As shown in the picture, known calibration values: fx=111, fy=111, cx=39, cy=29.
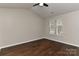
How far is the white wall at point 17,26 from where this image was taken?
4.45 meters

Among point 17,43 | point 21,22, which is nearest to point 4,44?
point 17,43

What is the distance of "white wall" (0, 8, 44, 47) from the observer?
175 inches

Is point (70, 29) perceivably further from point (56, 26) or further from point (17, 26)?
point (17, 26)

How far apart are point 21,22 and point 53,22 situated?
172cm

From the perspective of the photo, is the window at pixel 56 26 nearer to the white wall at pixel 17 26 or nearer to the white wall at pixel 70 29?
the white wall at pixel 70 29

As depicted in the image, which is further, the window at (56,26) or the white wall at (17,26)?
the white wall at (17,26)

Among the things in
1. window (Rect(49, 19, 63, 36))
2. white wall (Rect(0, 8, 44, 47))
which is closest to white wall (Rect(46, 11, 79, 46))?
window (Rect(49, 19, 63, 36))

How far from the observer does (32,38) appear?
5.62 meters

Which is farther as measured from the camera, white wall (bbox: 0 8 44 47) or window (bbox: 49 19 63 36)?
white wall (bbox: 0 8 44 47)

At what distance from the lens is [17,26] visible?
200 inches

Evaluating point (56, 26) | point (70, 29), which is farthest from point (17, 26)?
point (70, 29)

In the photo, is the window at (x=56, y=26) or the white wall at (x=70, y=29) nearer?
the window at (x=56, y=26)

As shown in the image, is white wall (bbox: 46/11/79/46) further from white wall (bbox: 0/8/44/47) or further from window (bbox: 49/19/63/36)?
white wall (bbox: 0/8/44/47)

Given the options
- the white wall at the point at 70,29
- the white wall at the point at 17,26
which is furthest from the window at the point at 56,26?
the white wall at the point at 17,26
